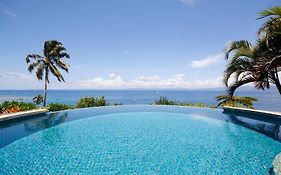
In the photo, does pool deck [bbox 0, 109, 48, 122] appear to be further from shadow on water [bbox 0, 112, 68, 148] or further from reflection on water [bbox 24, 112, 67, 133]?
reflection on water [bbox 24, 112, 67, 133]

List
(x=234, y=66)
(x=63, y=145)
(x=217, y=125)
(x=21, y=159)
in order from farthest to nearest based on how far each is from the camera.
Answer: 1. (x=234, y=66)
2. (x=217, y=125)
3. (x=63, y=145)
4. (x=21, y=159)

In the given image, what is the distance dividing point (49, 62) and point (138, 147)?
14.1 metres

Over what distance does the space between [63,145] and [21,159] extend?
1.55 metres

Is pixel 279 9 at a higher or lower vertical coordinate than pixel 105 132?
higher

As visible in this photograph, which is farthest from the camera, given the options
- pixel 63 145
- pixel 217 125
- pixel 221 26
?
pixel 221 26

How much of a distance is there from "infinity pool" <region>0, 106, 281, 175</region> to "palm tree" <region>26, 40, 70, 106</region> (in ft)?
23.8

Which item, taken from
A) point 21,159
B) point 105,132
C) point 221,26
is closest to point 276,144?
point 105,132

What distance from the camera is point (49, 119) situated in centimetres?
1195

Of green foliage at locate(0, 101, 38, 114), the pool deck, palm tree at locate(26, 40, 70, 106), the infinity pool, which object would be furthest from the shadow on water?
palm tree at locate(26, 40, 70, 106)

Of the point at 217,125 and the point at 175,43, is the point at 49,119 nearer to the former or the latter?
the point at 217,125

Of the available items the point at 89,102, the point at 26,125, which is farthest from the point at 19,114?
the point at 89,102

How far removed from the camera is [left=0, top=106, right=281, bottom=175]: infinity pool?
16.6 ft

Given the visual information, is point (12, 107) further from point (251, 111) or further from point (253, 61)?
point (251, 111)

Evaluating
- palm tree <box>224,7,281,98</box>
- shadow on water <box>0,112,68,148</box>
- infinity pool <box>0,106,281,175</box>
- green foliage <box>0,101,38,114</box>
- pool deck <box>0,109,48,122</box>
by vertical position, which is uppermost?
palm tree <box>224,7,281,98</box>
